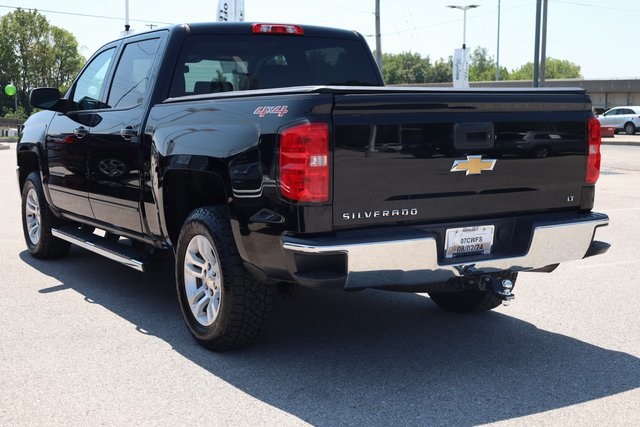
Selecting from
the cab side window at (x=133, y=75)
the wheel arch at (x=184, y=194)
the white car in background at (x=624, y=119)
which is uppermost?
the cab side window at (x=133, y=75)

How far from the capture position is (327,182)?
13.3ft

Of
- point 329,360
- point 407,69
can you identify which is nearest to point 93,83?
point 329,360

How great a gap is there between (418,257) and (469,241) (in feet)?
1.33

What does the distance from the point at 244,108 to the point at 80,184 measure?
2.71m

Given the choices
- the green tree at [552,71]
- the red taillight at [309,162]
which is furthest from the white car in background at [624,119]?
the green tree at [552,71]

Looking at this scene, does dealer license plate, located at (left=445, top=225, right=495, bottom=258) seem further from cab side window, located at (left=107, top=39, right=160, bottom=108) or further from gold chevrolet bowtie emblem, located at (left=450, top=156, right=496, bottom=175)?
cab side window, located at (left=107, top=39, right=160, bottom=108)

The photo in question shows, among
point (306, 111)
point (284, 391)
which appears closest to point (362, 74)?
point (306, 111)

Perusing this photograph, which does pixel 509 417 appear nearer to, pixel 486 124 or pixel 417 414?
pixel 417 414

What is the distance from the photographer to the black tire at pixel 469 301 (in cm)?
569

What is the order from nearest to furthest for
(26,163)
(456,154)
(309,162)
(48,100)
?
(309,162)
(456,154)
(48,100)
(26,163)

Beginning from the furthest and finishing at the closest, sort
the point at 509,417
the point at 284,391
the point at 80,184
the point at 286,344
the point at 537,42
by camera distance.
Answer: the point at 537,42 < the point at 80,184 < the point at 286,344 < the point at 284,391 < the point at 509,417

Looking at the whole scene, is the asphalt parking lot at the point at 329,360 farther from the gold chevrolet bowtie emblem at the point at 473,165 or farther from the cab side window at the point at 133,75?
the cab side window at the point at 133,75

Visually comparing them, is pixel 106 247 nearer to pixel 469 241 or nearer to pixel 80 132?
pixel 80 132

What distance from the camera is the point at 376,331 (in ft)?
17.8
